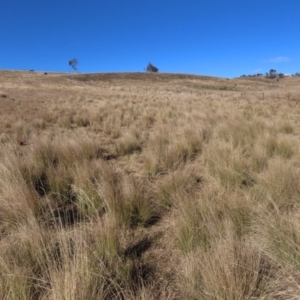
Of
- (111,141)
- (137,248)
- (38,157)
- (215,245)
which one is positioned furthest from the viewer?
(111,141)

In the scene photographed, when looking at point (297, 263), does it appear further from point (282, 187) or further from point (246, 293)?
point (282, 187)

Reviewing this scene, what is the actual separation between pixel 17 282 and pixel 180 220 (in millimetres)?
1484

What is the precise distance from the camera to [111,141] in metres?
7.42

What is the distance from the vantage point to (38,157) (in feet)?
15.9

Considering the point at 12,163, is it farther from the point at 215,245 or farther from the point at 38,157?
the point at 215,245

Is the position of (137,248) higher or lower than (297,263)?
lower

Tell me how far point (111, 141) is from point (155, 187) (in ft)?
12.6

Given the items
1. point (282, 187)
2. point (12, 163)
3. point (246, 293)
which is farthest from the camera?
point (12, 163)

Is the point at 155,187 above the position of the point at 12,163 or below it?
below

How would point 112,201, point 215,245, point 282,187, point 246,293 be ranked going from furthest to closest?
point 282,187, point 112,201, point 215,245, point 246,293

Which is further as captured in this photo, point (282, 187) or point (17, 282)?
point (282, 187)

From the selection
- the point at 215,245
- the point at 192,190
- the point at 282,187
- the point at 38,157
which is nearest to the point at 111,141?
the point at 38,157

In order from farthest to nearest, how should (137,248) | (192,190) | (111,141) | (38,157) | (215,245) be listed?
(111,141)
(38,157)
(192,190)
(137,248)
(215,245)

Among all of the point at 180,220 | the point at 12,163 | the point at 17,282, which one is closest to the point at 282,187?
the point at 180,220
